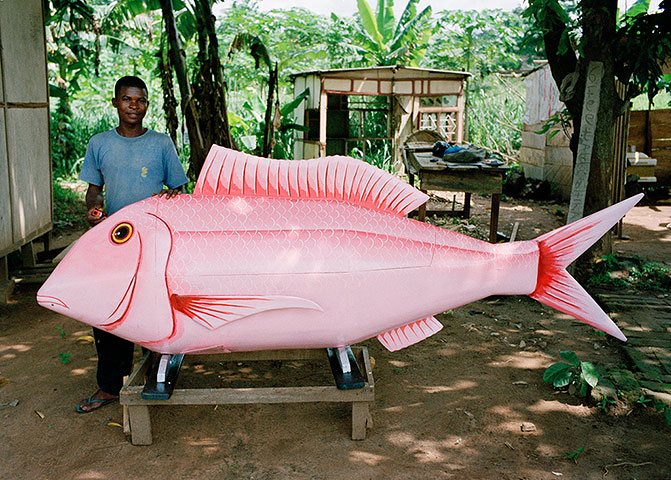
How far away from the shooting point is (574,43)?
554 centimetres

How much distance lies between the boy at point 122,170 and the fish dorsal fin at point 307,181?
17.9 inches

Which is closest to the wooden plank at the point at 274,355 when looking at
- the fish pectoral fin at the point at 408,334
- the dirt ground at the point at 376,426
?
the dirt ground at the point at 376,426

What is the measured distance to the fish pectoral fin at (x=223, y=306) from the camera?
9.50 feet

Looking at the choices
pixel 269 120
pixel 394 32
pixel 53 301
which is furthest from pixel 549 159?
pixel 53 301

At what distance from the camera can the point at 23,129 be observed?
5816mm

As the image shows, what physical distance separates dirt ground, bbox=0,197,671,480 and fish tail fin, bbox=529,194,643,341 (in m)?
0.68

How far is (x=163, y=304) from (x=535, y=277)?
5.74 ft

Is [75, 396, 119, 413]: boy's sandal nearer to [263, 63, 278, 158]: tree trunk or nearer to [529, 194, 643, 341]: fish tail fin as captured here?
[529, 194, 643, 341]: fish tail fin

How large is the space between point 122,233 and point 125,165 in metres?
0.61

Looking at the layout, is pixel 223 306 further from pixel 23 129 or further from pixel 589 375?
pixel 23 129

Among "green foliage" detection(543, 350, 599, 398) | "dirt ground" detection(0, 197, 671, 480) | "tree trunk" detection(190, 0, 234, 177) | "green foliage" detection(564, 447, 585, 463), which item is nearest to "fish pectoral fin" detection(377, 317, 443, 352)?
"dirt ground" detection(0, 197, 671, 480)

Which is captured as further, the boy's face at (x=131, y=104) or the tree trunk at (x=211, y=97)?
the tree trunk at (x=211, y=97)

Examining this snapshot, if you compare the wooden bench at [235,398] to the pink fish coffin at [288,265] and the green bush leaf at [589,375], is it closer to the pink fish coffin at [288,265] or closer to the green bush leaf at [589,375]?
the pink fish coffin at [288,265]

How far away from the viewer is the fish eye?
293 cm
